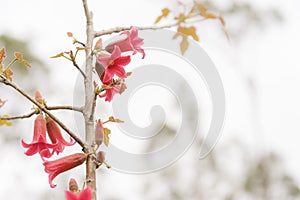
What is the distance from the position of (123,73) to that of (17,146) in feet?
24.6

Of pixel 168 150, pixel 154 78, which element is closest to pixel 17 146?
pixel 168 150

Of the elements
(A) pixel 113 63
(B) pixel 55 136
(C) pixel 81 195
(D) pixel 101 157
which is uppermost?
(A) pixel 113 63

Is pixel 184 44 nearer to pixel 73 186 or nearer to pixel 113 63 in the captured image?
pixel 113 63

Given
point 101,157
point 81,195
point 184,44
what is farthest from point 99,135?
point 184,44

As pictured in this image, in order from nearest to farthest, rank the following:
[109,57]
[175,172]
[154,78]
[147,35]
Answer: [109,57] < [147,35] < [154,78] < [175,172]

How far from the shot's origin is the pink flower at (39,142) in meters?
1.04

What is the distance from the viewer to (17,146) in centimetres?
821

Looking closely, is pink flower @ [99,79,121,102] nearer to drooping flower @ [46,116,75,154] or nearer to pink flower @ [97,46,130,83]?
pink flower @ [97,46,130,83]

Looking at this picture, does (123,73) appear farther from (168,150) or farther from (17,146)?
(17,146)

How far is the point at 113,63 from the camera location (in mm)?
1036

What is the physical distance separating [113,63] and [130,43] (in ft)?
0.20

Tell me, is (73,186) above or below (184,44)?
below

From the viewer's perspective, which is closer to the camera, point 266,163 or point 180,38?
point 180,38

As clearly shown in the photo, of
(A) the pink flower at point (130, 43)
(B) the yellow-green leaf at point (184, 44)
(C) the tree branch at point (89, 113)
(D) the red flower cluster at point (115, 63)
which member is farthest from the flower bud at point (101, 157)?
(B) the yellow-green leaf at point (184, 44)
